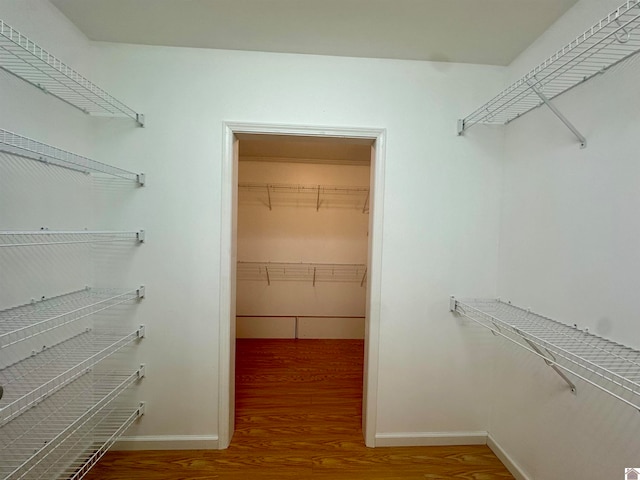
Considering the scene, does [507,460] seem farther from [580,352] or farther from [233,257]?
[233,257]

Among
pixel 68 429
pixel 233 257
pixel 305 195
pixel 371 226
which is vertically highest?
pixel 305 195

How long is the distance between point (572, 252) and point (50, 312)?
230 centimetres

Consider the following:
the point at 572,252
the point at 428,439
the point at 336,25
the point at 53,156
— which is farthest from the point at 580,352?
the point at 53,156

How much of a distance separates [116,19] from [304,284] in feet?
8.76

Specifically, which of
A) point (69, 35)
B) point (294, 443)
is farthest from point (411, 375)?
point (69, 35)

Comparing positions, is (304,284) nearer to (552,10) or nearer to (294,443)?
(294,443)

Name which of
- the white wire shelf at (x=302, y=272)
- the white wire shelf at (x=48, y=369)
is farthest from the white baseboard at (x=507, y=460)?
the white wire shelf at (x=48, y=369)

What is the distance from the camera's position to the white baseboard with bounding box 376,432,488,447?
1685 mm

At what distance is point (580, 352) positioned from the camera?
3.32ft

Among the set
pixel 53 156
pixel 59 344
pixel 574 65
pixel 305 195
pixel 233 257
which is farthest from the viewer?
pixel 305 195

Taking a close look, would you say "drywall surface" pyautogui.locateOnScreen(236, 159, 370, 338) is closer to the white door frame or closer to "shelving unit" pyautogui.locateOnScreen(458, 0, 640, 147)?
the white door frame

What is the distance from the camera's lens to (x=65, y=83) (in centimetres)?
131

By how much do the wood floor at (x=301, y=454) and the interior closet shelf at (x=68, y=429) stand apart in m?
0.14

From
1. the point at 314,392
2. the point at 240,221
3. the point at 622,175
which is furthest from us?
the point at 240,221
